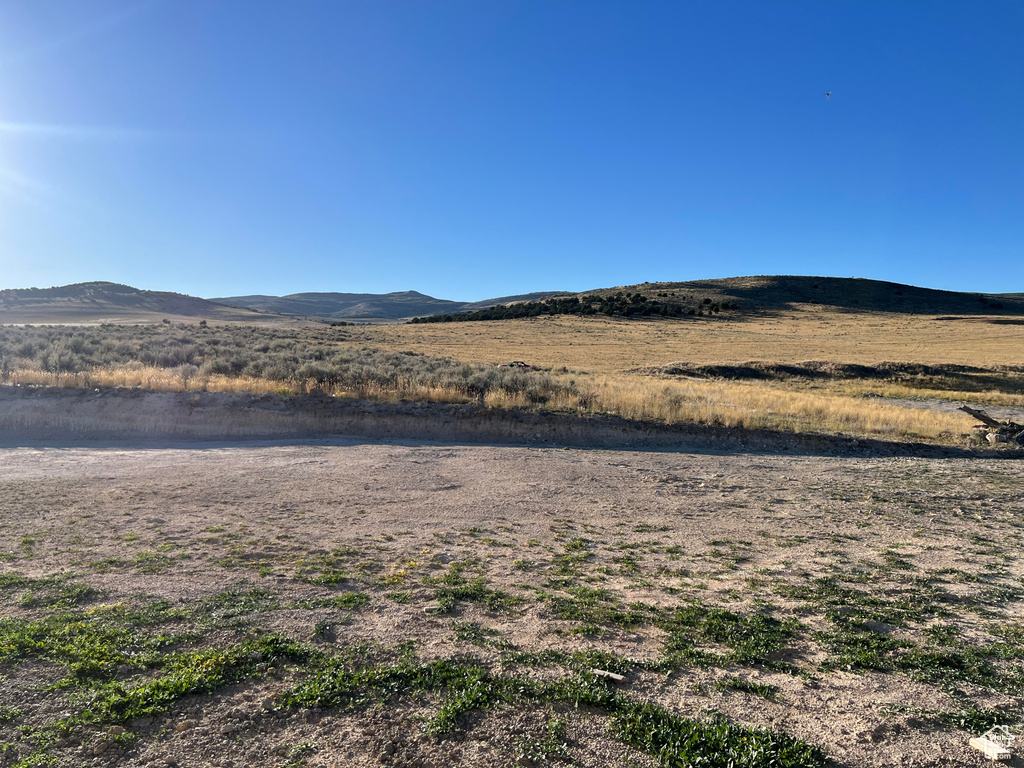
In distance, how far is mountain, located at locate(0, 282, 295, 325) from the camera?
7888 centimetres

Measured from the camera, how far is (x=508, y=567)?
6102mm

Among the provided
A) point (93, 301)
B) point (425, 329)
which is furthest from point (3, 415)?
point (93, 301)

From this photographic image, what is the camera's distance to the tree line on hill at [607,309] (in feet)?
246

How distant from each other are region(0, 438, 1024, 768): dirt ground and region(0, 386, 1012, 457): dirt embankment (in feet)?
4.77

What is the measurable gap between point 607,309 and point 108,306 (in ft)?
285

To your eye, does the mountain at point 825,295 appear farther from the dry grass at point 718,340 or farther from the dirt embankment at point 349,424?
the dirt embankment at point 349,424

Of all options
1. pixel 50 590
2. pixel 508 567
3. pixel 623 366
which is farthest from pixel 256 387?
pixel 623 366

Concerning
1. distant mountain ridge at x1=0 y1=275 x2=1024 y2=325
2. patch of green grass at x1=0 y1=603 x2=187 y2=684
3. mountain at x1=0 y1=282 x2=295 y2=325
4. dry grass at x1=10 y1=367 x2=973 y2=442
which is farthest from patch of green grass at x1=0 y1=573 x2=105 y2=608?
mountain at x1=0 y1=282 x2=295 y2=325

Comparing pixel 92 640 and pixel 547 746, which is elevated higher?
pixel 92 640

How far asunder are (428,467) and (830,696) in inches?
319

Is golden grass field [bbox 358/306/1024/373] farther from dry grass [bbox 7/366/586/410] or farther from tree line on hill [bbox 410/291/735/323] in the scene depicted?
dry grass [bbox 7/366/586/410]

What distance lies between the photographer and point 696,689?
12.3ft

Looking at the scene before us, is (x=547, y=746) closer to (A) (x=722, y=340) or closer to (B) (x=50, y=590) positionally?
(B) (x=50, y=590)

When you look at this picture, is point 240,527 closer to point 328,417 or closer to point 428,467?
point 428,467
